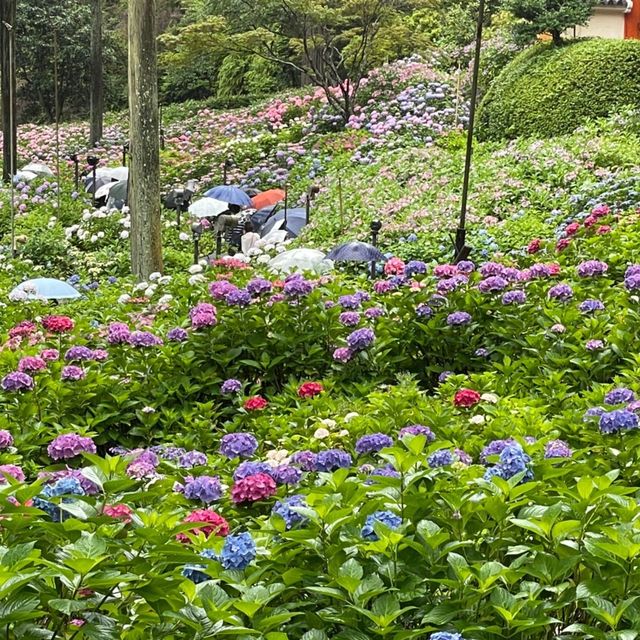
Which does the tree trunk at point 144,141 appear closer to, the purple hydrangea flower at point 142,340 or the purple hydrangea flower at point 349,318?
the purple hydrangea flower at point 142,340

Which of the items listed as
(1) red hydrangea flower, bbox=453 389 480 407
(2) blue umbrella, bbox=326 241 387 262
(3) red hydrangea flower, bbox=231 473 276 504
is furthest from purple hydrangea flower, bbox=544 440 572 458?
(2) blue umbrella, bbox=326 241 387 262

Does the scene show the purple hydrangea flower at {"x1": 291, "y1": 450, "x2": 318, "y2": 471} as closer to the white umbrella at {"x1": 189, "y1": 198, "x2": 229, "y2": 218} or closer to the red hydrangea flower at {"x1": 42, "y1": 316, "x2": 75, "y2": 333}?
the red hydrangea flower at {"x1": 42, "y1": 316, "x2": 75, "y2": 333}

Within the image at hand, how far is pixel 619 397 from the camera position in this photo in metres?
3.15

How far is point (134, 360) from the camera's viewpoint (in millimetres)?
4449

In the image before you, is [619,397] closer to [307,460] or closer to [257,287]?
[307,460]

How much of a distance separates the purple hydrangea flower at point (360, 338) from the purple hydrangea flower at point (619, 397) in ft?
4.12

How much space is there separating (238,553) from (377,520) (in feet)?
0.91

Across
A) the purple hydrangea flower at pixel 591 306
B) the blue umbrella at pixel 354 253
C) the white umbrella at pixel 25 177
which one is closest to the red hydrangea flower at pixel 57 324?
the purple hydrangea flower at pixel 591 306

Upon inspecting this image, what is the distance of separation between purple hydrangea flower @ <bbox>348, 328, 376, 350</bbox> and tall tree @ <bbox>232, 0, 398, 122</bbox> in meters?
12.0

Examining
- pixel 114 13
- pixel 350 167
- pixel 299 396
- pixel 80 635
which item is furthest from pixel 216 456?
pixel 114 13

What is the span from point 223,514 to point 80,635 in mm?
928

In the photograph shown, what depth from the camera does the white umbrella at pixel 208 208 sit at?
10.4 meters

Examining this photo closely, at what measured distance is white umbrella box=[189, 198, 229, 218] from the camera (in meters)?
10.4

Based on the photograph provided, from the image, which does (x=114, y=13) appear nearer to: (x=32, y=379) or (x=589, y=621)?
(x=32, y=379)
